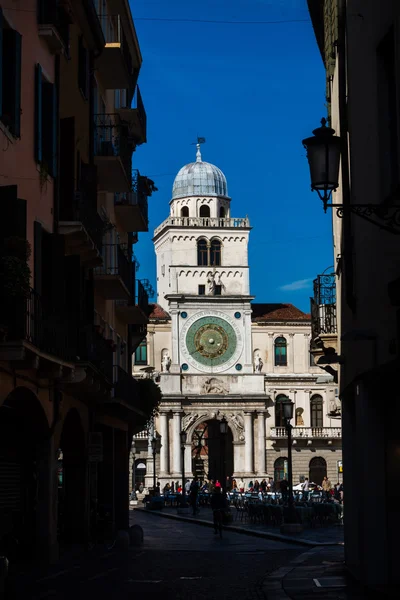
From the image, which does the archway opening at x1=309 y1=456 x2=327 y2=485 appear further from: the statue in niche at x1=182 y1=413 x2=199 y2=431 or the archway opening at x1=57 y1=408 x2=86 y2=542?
the archway opening at x1=57 y1=408 x2=86 y2=542

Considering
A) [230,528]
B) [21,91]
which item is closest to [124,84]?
[21,91]

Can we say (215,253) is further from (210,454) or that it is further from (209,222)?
(210,454)

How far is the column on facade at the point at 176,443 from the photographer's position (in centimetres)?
9000

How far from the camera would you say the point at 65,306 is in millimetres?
21344

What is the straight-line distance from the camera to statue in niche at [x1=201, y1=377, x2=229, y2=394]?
92562mm

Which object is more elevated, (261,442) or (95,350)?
(95,350)

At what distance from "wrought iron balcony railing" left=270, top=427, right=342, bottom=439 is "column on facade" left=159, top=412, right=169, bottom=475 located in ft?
29.0

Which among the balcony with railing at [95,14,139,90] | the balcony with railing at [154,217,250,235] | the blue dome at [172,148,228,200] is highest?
the blue dome at [172,148,228,200]

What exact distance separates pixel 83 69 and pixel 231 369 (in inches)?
2696

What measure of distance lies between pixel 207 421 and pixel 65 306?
236 feet

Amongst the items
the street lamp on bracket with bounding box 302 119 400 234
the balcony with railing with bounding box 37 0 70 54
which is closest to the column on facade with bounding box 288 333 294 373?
the balcony with railing with bounding box 37 0 70 54

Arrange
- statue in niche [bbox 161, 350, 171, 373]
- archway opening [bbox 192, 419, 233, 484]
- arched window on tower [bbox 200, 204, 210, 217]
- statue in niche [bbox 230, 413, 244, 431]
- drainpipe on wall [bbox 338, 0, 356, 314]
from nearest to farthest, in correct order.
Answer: drainpipe on wall [bbox 338, 0, 356, 314]
statue in niche [bbox 161, 350, 171, 373]
statue in niche [bbox 230, 413, 244, 431]
archway opening [bbox 192, 419, 233, 484]
arched window on tower [bbox 200, 204, 210, 217]

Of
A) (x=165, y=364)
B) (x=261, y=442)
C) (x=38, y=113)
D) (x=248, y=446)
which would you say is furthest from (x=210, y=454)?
(x=38, y=113)

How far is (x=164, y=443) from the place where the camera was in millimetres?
90375
